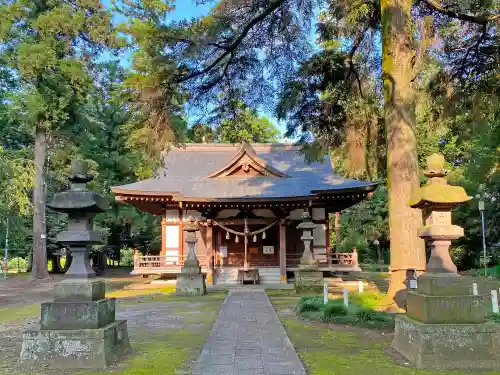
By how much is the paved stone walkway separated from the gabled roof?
891 cm

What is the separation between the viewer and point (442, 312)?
555 cm

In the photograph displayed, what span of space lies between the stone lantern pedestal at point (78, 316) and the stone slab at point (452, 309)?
13.3 ft

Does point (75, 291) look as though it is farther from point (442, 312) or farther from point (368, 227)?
point (368, 227)

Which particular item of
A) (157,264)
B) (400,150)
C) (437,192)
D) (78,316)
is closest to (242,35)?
(400,150)

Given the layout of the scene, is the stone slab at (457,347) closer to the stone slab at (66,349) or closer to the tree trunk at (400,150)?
the tree trunk at (400,150)

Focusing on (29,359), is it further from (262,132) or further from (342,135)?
(262,132)

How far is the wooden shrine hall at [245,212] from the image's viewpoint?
18359mm

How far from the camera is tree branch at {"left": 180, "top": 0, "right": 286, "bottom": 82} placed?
33.6 feet

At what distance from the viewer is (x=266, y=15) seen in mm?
10641

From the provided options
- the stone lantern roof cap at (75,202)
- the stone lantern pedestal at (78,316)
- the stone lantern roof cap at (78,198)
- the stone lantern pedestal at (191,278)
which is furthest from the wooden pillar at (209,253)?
the stone lantern roof cap at (75,202)

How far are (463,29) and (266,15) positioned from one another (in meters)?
4.92

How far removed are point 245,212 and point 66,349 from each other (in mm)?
13707

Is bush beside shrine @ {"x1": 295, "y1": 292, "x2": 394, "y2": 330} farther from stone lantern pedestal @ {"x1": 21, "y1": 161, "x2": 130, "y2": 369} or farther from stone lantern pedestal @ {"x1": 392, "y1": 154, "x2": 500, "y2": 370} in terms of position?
stone lantern pedestal @ {"x1": 21, "y1": 161, "x2": 130, "y2": 369}

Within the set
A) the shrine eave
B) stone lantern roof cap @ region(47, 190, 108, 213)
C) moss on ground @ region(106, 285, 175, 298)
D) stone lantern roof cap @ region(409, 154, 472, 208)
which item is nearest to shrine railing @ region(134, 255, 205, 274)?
moss on ground @ region(106, 285, 175, 298)
